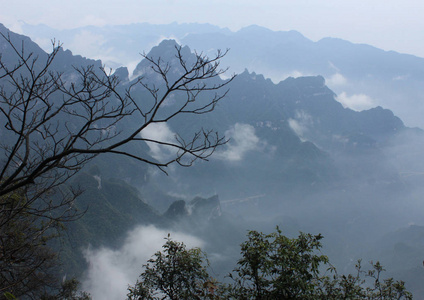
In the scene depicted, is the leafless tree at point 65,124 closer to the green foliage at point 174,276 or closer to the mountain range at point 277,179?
the green foliage at point 174,276

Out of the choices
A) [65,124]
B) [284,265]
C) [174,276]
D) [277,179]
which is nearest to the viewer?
[65,124]

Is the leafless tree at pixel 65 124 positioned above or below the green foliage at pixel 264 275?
above

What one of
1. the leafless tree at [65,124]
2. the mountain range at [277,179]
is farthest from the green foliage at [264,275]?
the mountain range at [277,179]

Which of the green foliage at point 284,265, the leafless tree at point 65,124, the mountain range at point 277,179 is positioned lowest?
the green foliage at point 284,265

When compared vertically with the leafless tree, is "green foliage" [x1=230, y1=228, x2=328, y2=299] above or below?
below

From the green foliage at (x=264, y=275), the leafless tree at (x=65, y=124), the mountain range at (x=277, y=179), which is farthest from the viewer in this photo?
the mountain range at (x=277, y=179)

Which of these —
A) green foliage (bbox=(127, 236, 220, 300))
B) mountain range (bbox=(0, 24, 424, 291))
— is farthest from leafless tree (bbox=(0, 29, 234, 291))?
mountain range (bbox=(0, 24, 424, 291))

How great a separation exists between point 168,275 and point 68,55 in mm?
125425

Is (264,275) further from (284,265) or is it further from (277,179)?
(277,179)

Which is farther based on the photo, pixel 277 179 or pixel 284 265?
pixel 277 179

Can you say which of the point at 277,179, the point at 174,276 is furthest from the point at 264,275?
the point at 277,179

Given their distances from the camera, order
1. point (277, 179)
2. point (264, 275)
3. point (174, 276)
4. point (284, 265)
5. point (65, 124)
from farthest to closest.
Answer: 1. point (277, 179)
2. point (174, 276)
3. point (264, 275)
4. point (284, 265)
5. point (65, 124)

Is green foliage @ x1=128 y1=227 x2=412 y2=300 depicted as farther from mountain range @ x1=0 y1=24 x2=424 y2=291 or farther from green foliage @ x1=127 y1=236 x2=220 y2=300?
mountain range @ x1=0 y1=24 x2=424 y2=291

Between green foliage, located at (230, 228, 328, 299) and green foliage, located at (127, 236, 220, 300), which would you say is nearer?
green foliage, located at (230, 228, 328, 299)
